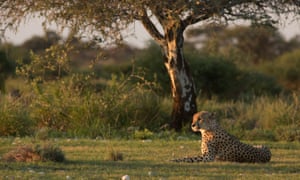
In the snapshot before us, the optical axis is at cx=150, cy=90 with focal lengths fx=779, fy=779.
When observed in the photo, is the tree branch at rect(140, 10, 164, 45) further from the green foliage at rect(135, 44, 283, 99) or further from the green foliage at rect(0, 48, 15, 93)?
the green foliage at rect(0, 48, 15, 93)

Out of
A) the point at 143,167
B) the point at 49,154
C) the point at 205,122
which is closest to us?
the point at 143,167

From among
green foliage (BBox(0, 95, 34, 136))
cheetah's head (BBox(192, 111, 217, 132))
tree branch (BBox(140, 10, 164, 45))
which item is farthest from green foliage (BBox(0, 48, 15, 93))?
cheetah's head (BBox(192, 111, 217, 132))

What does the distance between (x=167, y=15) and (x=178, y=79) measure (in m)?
1.85

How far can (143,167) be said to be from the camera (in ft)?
35.8

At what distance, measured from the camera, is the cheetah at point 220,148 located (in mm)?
11688

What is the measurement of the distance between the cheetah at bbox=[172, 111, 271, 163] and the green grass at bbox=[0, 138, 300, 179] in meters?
0.26

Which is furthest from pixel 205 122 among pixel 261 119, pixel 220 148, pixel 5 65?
pixel 5 65

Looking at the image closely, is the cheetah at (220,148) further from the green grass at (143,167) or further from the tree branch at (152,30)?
the tree branch at (152,30)

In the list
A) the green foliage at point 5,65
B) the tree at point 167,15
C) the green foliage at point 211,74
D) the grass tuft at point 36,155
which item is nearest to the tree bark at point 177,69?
the tree at point 167,15

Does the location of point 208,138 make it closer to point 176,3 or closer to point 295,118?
point 176,3

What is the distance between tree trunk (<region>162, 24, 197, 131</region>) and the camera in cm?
1836

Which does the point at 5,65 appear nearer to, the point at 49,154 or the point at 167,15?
the point at 167,15

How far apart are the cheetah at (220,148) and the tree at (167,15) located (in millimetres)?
4290

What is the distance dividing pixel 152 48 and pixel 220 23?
14842 mm
